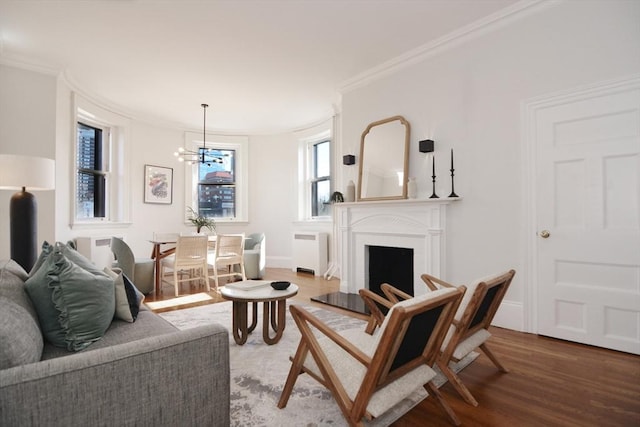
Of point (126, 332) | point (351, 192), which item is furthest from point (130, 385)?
point (351, 192)

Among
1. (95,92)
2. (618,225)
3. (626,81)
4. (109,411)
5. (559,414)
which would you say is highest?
(95,92)

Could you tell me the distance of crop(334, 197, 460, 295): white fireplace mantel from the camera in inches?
134

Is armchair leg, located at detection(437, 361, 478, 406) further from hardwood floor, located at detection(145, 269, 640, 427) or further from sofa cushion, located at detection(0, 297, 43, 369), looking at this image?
sofa cushion, located at detection(0, 297, 43, 369)

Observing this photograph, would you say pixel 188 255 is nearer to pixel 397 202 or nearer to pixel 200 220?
pixel 200 220

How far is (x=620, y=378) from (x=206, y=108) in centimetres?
586

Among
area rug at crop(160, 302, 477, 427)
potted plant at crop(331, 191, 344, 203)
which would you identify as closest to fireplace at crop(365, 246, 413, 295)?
potted plant at crop(331, 191, 344, 203)

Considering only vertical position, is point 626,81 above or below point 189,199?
above

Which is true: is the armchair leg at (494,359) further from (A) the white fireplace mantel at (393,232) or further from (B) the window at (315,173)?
(B) the window at (315,173)

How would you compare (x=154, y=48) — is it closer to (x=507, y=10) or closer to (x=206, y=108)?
(x=206, y=108)

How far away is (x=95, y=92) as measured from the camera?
4.75 meters

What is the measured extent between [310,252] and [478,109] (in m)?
3.65

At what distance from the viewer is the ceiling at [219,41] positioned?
114 inches

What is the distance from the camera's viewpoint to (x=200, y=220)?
6121 millimetres

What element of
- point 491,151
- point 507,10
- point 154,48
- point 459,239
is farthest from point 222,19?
point 459,239
